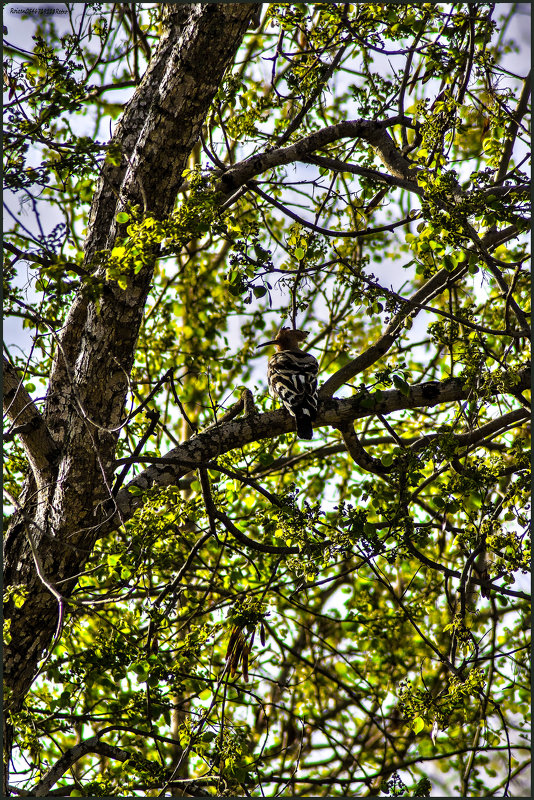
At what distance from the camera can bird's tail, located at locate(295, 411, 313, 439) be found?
4.91 meters

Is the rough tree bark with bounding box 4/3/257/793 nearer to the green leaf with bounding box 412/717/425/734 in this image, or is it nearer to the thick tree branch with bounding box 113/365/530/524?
the thick tree branch with bounding box 113/365/530/524

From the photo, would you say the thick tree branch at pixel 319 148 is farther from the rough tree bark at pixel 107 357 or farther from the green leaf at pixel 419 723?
the green leaf at pixel 419 723

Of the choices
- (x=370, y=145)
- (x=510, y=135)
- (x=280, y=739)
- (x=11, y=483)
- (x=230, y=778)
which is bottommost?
(x=230, y=778)

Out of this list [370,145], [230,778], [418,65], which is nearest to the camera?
[230,778]

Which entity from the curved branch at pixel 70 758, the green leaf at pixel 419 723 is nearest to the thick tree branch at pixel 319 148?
the green leaf at pixel 419 723

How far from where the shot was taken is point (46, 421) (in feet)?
15.6

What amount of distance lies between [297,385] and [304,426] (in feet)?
1.36

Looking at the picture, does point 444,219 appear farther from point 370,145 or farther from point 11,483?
point 11,483

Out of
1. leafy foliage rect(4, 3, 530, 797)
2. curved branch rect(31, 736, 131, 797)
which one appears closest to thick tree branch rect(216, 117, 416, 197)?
leafy foliage rect(4, 3, 530, 797)

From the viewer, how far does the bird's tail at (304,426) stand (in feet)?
16.1

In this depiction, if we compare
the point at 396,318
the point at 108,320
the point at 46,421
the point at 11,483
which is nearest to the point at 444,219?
the point at 396,318

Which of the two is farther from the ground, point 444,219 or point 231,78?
point 231,78

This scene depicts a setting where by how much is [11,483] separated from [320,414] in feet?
9.83

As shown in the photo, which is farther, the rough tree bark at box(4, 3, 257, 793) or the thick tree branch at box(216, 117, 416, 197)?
the thick tree branch at box(216, 117, 416, 197)
